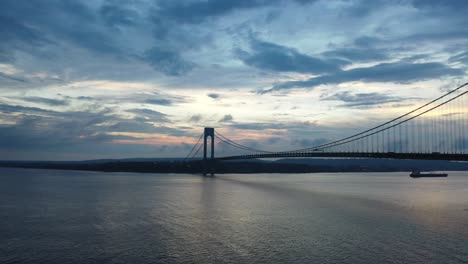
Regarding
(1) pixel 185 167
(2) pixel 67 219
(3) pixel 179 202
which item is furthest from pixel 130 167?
(2) pixel 67 219

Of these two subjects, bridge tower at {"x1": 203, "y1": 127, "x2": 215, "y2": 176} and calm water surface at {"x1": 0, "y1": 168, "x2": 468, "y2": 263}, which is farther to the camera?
bridge tower at {"x1": 203, "y1": 127, "x2": 215, "y2": 176}

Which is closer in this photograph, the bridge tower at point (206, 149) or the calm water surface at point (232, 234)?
the calm water surface at point (232, 234)

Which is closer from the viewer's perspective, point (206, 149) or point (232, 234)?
point (232, 234)

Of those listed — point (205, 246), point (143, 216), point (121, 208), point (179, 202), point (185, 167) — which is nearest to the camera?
point (205, 246)

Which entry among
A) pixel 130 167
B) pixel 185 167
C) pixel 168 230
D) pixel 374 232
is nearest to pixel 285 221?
pixel 374 232

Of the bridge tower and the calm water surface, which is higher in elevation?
the bridge tower

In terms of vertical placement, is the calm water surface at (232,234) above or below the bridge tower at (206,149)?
below

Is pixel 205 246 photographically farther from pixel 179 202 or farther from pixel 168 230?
pixel 179 202

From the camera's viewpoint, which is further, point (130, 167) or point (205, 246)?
point (130, 167)

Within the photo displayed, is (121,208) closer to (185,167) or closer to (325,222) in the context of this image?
(325,222)

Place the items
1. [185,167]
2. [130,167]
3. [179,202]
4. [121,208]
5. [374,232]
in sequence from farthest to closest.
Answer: [130,167], [185,167], [179,202], [121,208], [374,232]
